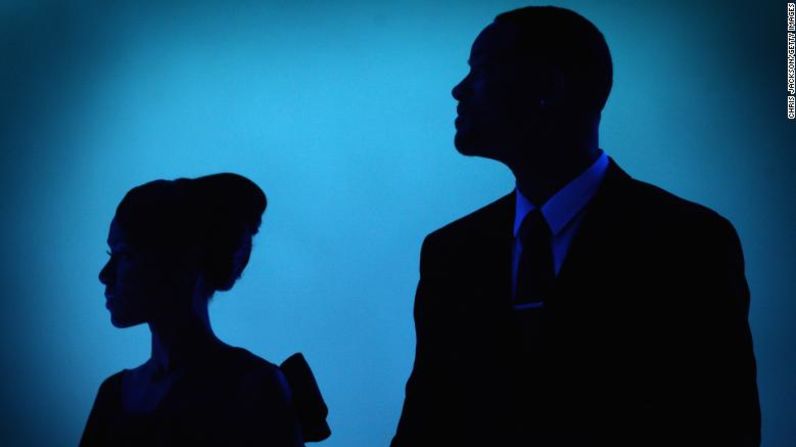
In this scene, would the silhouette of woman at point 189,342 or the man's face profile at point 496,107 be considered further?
the silhouette of woman at point 189,342

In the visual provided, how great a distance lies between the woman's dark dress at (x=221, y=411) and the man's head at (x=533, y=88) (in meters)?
0.77

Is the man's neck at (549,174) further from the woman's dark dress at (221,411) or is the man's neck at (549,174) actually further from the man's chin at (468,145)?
the woman's dark dress at (221,411)

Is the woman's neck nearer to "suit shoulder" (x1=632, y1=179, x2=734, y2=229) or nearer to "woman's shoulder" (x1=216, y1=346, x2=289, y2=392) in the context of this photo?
"woman's shoulder" (x1=216, y1=346, x2=289, y2=392)

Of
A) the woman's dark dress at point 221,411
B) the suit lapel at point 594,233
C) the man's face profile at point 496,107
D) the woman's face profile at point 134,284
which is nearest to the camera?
the suit lapel at point 594,233

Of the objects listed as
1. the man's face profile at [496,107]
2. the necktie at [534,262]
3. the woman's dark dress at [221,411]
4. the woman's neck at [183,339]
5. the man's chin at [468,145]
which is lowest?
the woman's dark dress at [221,411]

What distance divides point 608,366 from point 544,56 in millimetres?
708

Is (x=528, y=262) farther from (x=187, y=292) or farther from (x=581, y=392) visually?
(x=187, y=292)

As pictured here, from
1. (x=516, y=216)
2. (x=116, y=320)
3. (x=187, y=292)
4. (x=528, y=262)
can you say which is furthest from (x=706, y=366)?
(x=116, y=320)

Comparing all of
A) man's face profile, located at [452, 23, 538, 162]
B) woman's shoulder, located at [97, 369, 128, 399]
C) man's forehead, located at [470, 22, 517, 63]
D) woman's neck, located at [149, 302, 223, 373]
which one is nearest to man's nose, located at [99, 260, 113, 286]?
woman's neck, located at [149, 302, 223, 373]

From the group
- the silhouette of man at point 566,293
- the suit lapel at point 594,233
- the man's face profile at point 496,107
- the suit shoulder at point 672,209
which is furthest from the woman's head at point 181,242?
the suit shoulder at point 672,209

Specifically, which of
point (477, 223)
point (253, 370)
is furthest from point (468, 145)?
point (253, 370)

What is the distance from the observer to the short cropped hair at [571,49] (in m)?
1.53

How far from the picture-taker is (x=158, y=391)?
1.75m

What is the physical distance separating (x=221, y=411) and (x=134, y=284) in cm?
41
